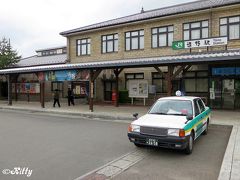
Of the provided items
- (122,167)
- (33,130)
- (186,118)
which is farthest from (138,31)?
(122,167)

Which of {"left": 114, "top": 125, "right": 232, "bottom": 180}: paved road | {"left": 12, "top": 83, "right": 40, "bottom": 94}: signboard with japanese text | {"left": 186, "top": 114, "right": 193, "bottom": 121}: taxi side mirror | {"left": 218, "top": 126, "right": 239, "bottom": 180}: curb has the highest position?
{"left": 12, "top": 83, "right": 40, "bottom": 94}: signboard with japanese text

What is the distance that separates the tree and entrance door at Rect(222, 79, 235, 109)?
26.9 metres

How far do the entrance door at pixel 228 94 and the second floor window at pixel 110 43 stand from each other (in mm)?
10850

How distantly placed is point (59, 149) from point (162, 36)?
52.4ft

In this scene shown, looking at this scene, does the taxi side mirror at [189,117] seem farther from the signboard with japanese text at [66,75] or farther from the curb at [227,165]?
the signboard with japanese text at [66,75]

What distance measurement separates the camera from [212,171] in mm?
5344

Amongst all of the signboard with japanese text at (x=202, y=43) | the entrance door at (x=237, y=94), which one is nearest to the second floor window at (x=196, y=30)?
the signboard with japanese text at (x=202, y=43)

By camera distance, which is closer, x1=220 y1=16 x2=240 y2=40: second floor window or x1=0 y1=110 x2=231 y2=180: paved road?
x1=0 y1=110 x2=231 y2=180: paved road

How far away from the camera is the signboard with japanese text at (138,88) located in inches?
796

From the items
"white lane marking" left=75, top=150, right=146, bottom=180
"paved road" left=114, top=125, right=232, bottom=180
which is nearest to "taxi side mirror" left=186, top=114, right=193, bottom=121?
"paved road" left=114, top=125, right=232, bottom=180

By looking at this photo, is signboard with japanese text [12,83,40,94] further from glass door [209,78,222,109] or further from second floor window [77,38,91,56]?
glass door [209,78,222,109]

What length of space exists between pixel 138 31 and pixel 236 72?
954 centimetres

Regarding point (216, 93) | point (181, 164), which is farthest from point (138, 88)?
point (181, 164)

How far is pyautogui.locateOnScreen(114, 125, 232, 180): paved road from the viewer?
5.08 meters
